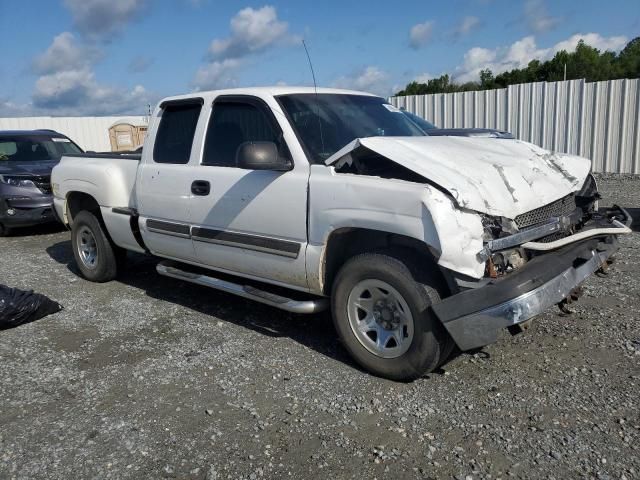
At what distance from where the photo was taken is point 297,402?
3.59m

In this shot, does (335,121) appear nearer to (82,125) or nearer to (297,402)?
(297,402)

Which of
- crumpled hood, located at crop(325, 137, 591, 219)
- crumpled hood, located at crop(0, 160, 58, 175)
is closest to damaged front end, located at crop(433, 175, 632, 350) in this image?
crumpled hood, located at crop(325, 137, 591, 219)

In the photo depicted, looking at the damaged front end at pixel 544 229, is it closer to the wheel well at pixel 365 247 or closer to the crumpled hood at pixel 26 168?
the wheel well at pixel 365 247

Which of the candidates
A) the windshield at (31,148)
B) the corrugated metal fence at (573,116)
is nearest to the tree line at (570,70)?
the corrugated metal fence at (573,116)

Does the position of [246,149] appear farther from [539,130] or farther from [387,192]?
[539,130]

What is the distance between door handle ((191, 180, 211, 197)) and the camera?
15.3ft

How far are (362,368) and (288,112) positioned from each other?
79.6 inches

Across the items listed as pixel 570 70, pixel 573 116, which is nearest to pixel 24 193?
pixel 573 116

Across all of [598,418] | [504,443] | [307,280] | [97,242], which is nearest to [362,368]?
[307,280]

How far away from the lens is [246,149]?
392 centimetres

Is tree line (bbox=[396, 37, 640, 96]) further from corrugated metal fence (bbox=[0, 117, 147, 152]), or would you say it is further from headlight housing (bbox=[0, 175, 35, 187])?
headlight housing (bbox=[0, 175, 35, 187])

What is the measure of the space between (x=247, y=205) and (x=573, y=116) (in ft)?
38.2

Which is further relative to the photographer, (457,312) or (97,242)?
(97,242)

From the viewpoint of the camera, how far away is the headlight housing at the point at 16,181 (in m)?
9.49
